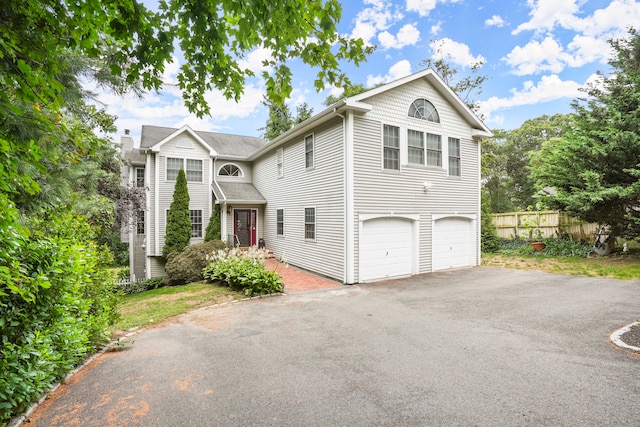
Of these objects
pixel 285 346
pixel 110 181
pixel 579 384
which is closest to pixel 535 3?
pixel 579 384

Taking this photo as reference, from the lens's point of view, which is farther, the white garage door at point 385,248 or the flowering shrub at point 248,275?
the white garage door at point 385,248

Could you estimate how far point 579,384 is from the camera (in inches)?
138

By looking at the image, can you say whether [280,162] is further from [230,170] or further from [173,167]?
[173,167]

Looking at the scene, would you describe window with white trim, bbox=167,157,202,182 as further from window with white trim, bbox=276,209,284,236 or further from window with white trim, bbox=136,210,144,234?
window with white trim, bbox=276,209,284,236

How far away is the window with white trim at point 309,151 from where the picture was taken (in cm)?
1153

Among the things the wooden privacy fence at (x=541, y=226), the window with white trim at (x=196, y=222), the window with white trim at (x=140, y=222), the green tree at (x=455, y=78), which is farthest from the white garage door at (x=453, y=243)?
the window with white trim at (x=140, y=222)

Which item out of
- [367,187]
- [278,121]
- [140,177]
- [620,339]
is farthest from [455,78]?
[620,339]

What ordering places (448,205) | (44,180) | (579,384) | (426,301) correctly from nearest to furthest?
(579,384) < (44,180) < (426,301) < (448,205)

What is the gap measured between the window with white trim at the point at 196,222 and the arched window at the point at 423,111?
36.8ft

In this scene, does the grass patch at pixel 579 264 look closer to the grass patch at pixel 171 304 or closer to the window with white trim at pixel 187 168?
the grass patch at pixel 171 304

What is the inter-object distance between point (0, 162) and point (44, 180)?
Answer: 3773 millimetres

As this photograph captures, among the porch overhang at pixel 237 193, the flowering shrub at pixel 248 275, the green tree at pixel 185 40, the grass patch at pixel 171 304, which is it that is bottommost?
the grass patch at pixel 171 304

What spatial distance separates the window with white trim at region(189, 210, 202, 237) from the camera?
1571cm

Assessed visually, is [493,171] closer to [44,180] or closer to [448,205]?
[448,205]
